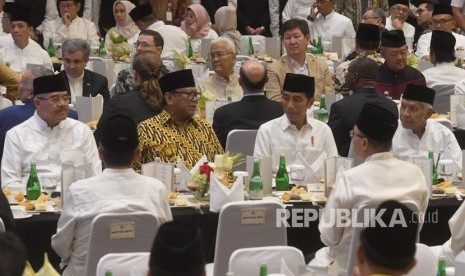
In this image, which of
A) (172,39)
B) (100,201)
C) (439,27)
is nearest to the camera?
(100,201)

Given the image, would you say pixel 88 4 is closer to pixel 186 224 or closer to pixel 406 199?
pixel 406 199

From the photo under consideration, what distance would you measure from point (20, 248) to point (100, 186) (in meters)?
2.13

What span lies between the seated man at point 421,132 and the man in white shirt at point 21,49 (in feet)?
16.6

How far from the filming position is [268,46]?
14.1 metres

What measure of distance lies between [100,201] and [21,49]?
685cm

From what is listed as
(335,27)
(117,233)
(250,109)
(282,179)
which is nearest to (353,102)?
(250,109)

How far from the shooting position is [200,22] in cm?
1435

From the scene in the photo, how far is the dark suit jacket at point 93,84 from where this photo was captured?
11.3 m

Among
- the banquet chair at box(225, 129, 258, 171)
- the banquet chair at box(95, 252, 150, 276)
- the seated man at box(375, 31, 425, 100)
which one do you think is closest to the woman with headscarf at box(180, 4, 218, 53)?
the seated man at box(375, 31, 425, 100)

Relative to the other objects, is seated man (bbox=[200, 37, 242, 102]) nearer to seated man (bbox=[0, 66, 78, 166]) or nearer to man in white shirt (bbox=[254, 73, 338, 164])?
seated man (bbox=[0, 66, 78, 166])

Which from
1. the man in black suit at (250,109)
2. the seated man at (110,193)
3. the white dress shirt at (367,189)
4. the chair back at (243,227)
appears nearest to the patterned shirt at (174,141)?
the man in black suit at (250,109)

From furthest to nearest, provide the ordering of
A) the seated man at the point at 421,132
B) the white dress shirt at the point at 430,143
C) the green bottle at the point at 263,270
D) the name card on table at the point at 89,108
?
the name card on table at the point at 89,108, the white dress shirt at the point at 430,143, the seated man at the point at 421,132, the green bottle at the point at 263,270

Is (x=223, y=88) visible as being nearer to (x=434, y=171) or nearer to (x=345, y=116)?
(x=345, y=116)

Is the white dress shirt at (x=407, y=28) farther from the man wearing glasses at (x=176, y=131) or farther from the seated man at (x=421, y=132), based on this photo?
the man wearing glasses at (x=176, y=131)
